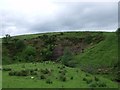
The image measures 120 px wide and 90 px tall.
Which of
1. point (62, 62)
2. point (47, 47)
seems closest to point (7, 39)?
point (47, 47)

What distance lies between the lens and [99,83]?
35.8m

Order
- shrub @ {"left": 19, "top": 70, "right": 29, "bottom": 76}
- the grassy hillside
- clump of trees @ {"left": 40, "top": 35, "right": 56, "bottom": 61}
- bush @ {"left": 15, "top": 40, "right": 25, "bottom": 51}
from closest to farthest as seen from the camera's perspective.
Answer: shrub @ {"left": 19, "top": 70, "right": 29, "bottom": 76} → the grassy hillside → clump of trees @ {"left": 40, "top": 35, "right": 56, "bottom": 61} → bush @ {"left": 15, "top": 40, "right": 25, "bottom": 51}

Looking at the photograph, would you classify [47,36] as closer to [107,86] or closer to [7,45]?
[7,45]

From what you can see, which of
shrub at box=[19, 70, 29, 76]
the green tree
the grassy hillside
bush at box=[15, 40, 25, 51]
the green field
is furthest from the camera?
the green tree

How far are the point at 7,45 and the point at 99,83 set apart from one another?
220 ft

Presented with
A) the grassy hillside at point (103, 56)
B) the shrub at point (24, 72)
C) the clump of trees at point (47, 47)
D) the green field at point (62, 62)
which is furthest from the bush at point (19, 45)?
the shrub at point (24, 72)

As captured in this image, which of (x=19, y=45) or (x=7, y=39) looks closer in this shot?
(x=19, y=45)

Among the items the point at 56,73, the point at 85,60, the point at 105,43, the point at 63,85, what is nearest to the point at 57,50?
the point at 105,43

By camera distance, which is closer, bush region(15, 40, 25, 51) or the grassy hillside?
the grassy hillside

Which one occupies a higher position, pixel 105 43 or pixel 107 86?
pixel 105 43

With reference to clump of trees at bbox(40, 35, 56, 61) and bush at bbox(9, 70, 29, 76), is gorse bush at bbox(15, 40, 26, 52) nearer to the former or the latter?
clump of trees at bbox(40, 35, 56, 61)

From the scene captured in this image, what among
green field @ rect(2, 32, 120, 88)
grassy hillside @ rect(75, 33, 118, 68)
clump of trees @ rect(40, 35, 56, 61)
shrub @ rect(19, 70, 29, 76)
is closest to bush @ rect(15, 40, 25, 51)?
green field @ rect(2, 32, 120, 88)

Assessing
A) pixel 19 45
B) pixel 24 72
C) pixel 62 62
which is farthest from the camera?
pixel 19 45

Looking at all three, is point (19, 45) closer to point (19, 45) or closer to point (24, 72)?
point (19, 45)
